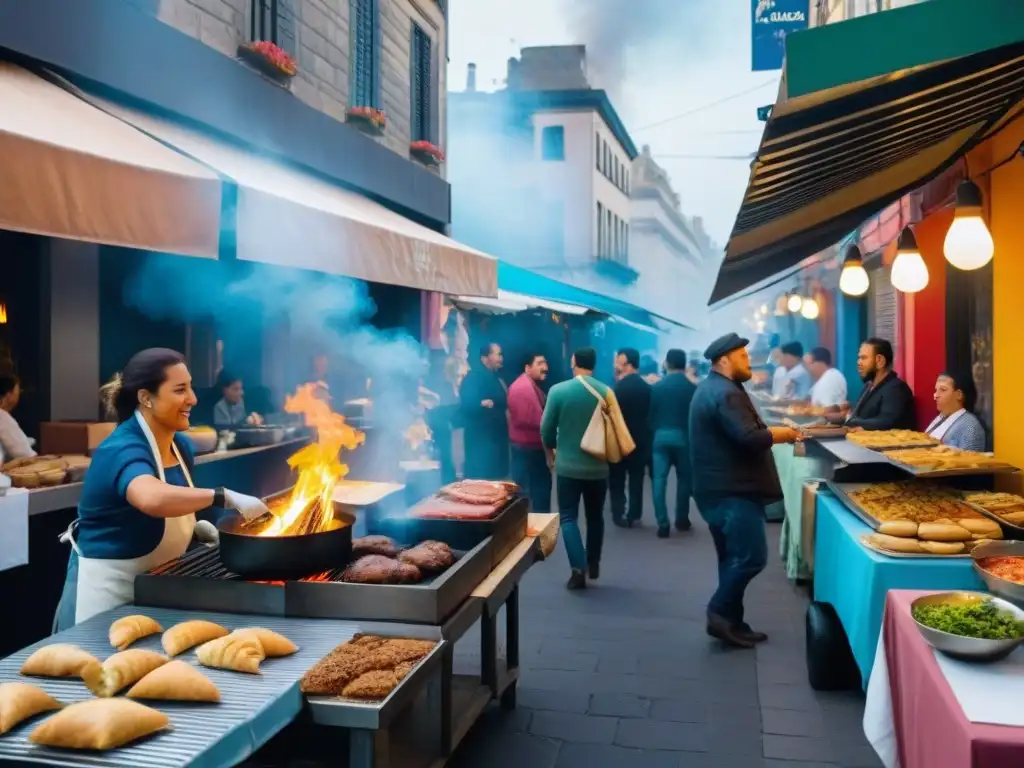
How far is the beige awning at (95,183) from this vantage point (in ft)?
12.4

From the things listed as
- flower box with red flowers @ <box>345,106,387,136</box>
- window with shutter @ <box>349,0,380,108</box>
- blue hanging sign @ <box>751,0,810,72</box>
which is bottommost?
flower box with red flowers @ <box>345,106,387,136</box>

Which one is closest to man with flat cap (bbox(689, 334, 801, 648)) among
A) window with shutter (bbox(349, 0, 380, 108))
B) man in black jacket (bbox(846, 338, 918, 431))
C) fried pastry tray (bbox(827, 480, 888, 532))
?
fried pastry tray (bbox(827, 480, 888, 532))

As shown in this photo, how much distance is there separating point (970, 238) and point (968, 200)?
0.84 feet

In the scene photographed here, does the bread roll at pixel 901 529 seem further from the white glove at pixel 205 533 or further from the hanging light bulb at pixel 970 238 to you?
the white glove at pixel 205 533

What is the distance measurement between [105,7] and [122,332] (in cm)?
404

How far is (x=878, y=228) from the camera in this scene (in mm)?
10781

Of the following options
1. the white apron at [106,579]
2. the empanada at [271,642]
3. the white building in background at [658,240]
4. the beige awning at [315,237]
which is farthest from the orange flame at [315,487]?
the white building in background at [658,240]

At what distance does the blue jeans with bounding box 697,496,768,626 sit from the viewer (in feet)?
19.9

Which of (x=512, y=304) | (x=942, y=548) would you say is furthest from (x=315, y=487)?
(x=512, y=304)

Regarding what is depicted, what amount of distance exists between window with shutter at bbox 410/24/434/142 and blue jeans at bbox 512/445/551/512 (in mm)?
7166

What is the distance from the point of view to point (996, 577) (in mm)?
3473

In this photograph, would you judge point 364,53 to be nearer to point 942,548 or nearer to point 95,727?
point 942,548

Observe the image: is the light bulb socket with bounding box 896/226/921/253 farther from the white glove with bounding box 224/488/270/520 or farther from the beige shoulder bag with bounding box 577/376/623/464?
the white glove with bounding box 224/488/270/520

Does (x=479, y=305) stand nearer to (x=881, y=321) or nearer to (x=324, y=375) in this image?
(x=324, y=375)
